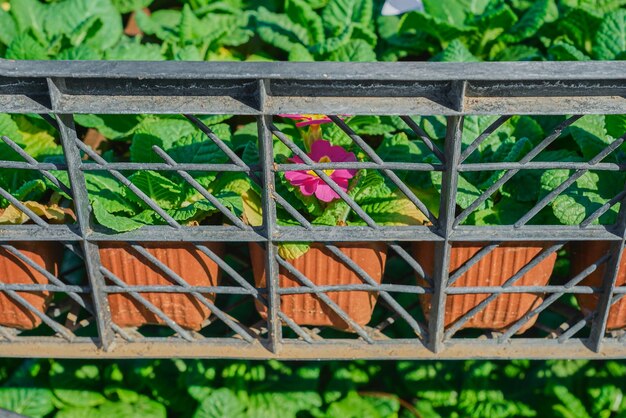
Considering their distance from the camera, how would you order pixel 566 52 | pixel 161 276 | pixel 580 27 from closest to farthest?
pixel 161 276
pixel 566 52
pixel 580 27

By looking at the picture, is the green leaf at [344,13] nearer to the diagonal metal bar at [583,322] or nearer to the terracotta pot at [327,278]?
the terracotta pot at [327,278]

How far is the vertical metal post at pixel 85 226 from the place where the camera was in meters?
1.14

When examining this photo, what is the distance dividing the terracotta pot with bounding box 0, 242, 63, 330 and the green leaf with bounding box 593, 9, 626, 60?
44.6 inches

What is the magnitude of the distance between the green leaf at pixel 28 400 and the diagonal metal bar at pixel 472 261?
1020 mm

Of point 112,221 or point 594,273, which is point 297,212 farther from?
point 594,273

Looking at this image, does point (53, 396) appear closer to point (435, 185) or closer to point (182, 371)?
point (182, 371)

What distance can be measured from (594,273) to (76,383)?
116 cm

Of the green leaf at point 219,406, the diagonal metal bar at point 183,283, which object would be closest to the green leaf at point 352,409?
the green leaf at point 219,406

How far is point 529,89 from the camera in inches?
41.5

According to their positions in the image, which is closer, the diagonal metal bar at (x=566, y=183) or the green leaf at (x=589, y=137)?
the diagonal metal bar at (x=566, y=183)

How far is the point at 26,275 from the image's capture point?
1.36 meters

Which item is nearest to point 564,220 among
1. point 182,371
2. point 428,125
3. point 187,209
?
point 428,125

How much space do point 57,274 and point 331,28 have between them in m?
0.83

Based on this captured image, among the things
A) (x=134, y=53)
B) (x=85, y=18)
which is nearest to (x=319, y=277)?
(x=134, y=53)
